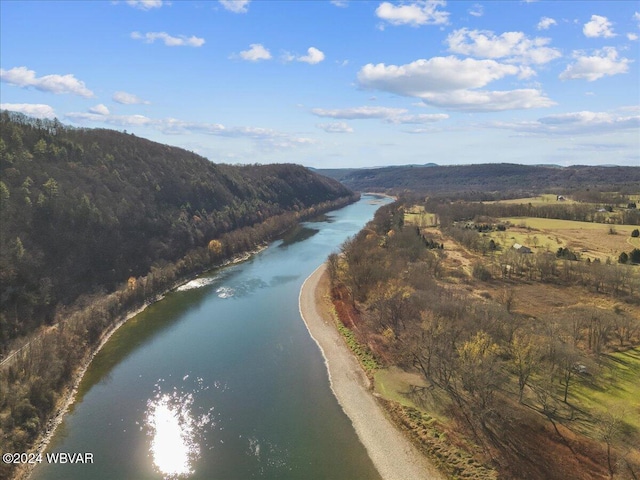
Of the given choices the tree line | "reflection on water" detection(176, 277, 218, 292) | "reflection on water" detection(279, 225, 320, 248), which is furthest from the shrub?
"reflection on water" detection(279, 225, 320, 248)

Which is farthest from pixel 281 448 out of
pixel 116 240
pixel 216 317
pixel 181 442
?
pixel 116 240

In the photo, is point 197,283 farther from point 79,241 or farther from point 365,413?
point 365,413

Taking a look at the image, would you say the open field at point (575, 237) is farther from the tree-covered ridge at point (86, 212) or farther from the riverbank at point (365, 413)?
the tree-covered ridge at point (86, 212)

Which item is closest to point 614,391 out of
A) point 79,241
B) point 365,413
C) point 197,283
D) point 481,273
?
point 365,413

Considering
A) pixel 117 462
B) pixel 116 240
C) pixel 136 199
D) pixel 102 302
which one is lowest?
pixel 117 462

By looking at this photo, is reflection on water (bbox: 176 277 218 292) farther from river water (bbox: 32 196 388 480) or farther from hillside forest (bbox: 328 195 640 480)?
hillside forest (bbox: 328 195 640 480)

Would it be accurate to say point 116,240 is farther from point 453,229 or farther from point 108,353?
point 453,229
